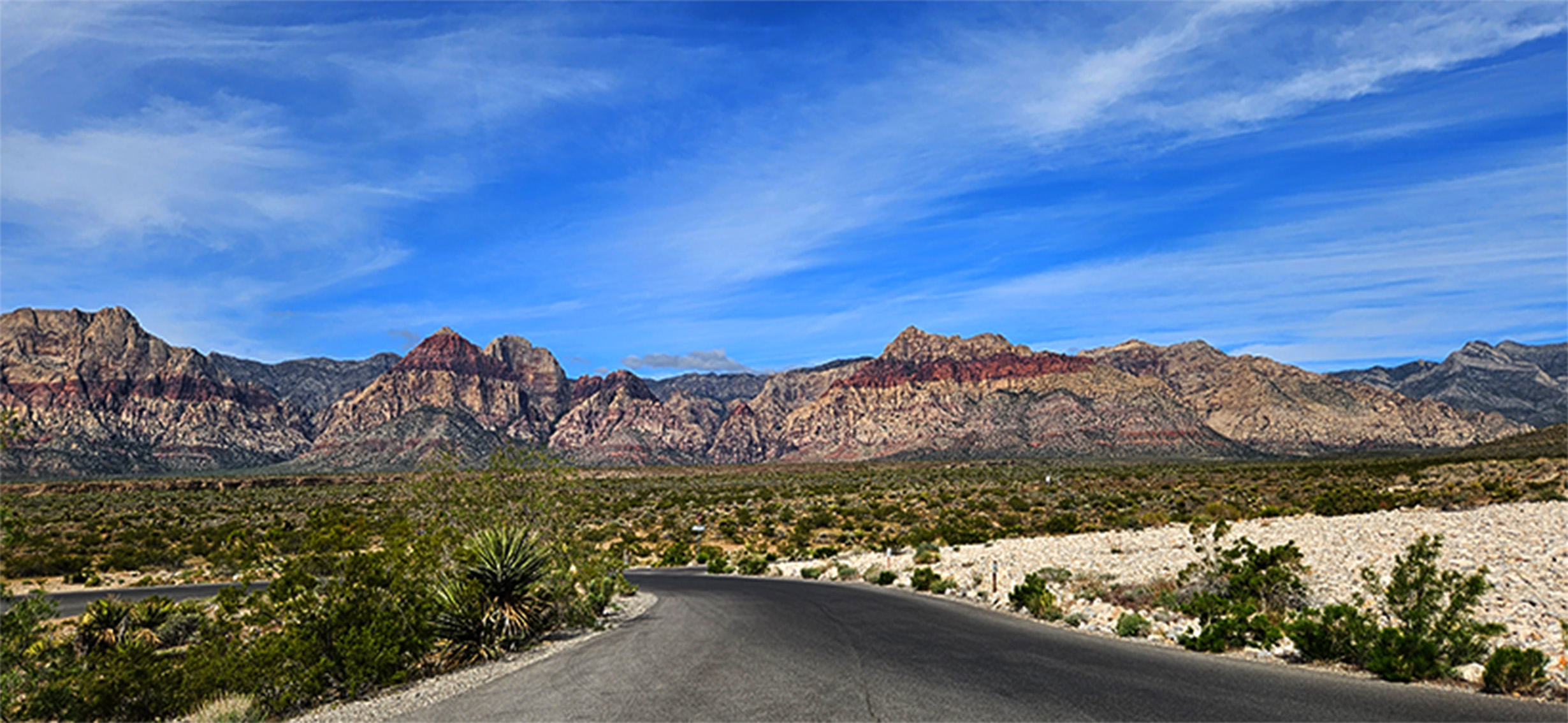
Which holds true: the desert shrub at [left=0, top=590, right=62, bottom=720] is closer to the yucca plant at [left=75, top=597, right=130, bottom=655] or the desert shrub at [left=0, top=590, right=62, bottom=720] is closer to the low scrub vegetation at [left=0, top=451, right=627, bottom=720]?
the low scrub vegetation at [left=0, top=451, right=627, bottom=720]

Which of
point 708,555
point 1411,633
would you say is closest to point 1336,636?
point 1411,633

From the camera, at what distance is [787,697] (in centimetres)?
968

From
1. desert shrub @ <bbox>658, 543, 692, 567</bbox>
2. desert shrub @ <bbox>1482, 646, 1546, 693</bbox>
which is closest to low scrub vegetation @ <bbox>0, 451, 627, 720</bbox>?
desert shrub @ <bbox>1482, 646, 1546, 693</bbox>

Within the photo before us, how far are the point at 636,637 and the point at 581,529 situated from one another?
16.3 ft

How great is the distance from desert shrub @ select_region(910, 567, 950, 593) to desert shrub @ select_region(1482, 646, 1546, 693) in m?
14.0

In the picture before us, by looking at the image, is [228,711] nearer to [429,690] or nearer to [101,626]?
[429,690]

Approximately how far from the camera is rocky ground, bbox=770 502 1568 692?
13594 millimetres

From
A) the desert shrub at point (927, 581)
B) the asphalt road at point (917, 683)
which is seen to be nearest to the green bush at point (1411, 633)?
the asphalt road at point (917, 683)

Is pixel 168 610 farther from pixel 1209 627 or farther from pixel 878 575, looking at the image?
pixel 1209 627

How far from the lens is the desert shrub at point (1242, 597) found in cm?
1226

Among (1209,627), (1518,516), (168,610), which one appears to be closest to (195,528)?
(168,610)

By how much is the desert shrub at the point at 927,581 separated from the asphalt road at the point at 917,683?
7377 millimetres

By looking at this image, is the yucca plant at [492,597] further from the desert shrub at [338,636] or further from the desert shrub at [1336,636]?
the desert shrub at [1336,636]

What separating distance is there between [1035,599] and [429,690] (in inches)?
453
